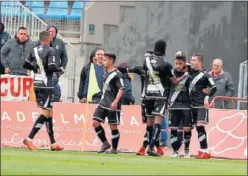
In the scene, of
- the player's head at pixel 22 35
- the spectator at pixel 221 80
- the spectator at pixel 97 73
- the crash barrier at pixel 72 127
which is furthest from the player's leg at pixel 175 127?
the player's head at pixel 22 35

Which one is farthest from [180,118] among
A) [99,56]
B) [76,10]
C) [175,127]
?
[76,10]

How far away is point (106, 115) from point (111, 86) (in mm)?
575

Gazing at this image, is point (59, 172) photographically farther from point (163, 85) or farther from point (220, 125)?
point (220, 125)

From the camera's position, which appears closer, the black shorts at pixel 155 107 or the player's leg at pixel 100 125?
the black shorts at pixel 155 107

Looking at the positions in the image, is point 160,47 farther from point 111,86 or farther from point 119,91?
point 111,86

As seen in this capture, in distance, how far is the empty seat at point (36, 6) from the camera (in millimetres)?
30719

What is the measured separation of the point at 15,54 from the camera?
23094 mm

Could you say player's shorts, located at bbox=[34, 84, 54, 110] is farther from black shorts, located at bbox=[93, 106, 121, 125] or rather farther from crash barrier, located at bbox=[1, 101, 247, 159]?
crash barrier, located at bbox=[1, 101, 247, 159]

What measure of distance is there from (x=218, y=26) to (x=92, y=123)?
8.87 metres

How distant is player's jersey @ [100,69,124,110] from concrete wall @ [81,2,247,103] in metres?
9.04

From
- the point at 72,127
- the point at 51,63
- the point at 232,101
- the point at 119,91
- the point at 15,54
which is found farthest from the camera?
the point at 232,101

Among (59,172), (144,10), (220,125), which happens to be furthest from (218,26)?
(59,172)

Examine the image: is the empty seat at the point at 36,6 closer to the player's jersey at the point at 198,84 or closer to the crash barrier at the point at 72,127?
the crash barrier at the point at 72,127

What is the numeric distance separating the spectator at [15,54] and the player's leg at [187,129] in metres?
4.35
